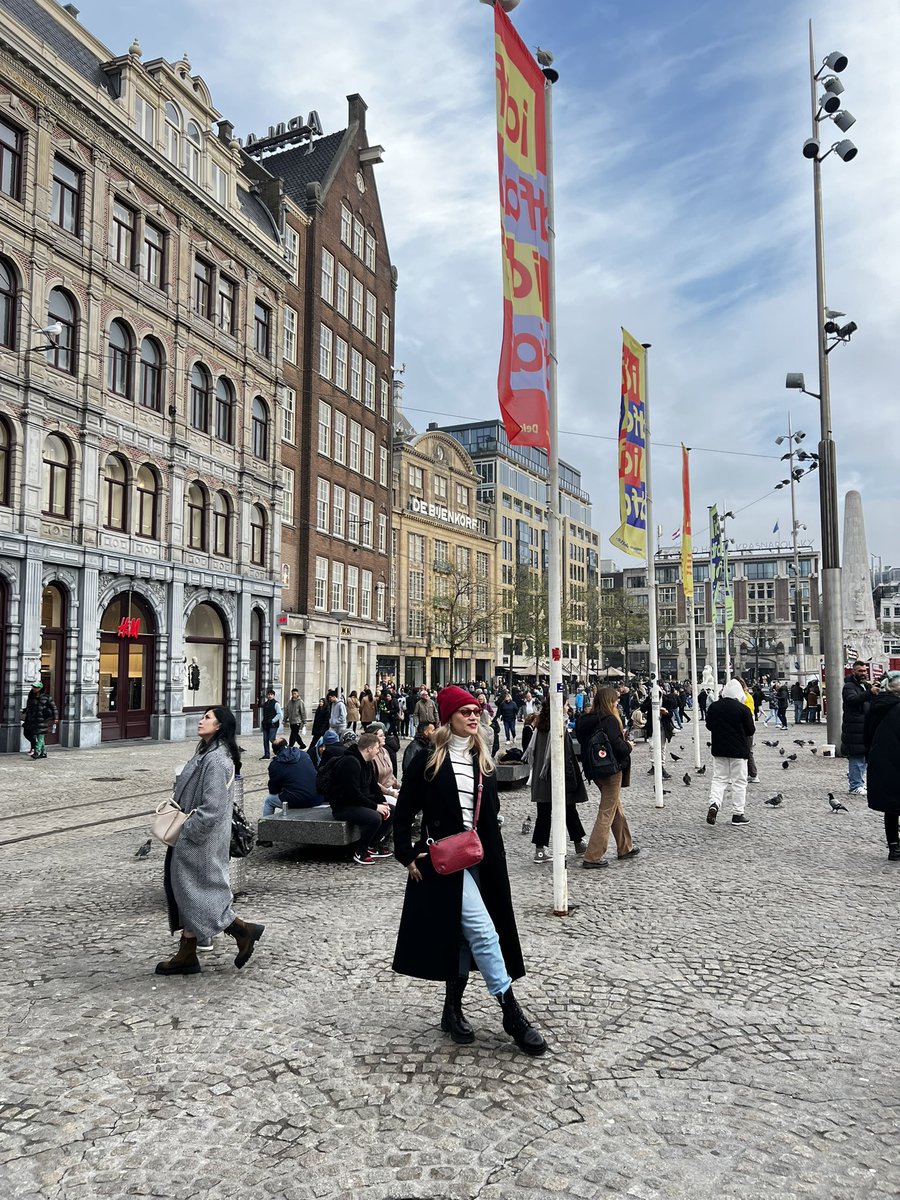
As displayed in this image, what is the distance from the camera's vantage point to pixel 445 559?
67.9m

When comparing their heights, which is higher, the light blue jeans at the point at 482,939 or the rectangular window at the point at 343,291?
the rectangular window at the point at 343,291

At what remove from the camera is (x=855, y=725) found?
45.8 feet

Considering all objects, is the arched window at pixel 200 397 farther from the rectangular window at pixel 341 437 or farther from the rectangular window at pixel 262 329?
the rectangular window at pixel 341 437

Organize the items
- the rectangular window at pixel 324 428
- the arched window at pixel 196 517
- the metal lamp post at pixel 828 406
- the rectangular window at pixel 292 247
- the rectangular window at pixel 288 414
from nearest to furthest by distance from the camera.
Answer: the metal lamp post at pixel 828 406
the arched window at pixel 196 517
the rectangular window at pixel 292 247
the rectangular window at pixel 288 414
the rectangular window at pixel 324 428

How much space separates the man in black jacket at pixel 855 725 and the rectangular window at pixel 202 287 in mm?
23097

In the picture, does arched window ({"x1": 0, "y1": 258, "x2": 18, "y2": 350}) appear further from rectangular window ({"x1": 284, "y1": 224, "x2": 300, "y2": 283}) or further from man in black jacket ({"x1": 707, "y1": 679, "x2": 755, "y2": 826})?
man in black jacket ({"x1": 707, "y1": 679, "x2": 755, "y2": 826})

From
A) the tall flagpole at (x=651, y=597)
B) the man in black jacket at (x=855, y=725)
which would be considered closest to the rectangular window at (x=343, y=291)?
the tall flagpole at (x=651, y=597)

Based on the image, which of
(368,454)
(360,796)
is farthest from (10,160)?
(368,454)

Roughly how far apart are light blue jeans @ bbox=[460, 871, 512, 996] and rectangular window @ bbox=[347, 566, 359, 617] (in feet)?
128

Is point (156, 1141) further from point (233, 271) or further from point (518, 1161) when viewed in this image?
point (233, 271)

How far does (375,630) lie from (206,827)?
1579 inches

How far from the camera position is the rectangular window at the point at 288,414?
126ft

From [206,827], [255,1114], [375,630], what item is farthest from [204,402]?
[255,1114]

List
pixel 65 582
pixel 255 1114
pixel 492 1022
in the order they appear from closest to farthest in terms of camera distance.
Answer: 1. pixel 255 1114
2. pixel 492 1022
3. pixel 65 582
